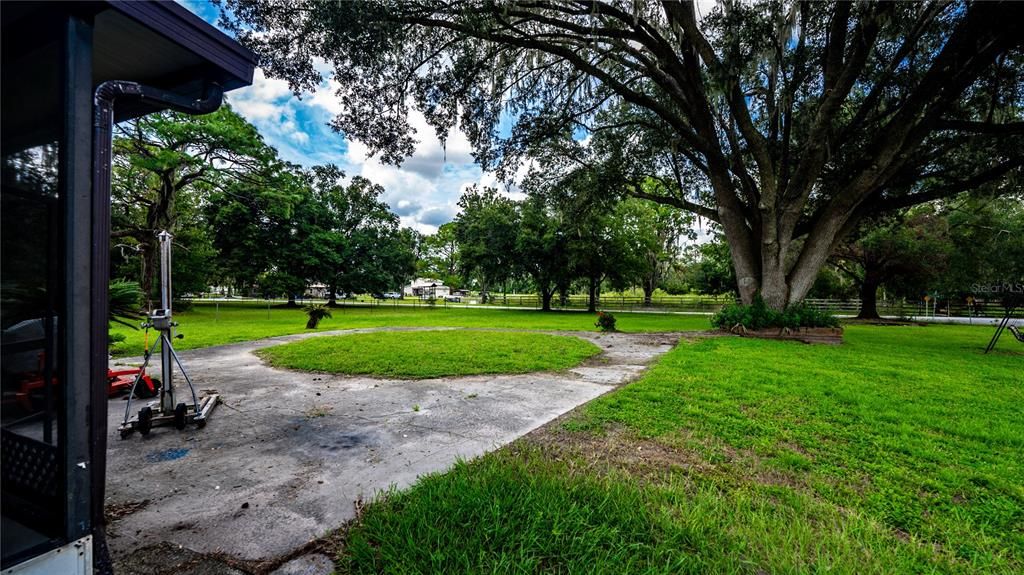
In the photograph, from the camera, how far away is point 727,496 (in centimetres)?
230

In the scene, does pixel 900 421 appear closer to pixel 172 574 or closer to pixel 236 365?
pixel 172 574

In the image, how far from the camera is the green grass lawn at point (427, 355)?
622 cm

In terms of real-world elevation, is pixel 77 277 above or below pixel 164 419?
above

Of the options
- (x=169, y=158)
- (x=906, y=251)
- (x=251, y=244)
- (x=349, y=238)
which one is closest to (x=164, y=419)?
(x=169, y=158)

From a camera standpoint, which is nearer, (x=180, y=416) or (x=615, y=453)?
(x=615, y=453)

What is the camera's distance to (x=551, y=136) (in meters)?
10.9

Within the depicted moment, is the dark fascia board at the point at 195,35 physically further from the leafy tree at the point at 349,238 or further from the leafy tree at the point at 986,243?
the leafy tree at the point at 349,238

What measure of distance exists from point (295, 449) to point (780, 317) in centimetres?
1136

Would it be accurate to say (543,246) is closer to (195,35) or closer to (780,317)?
(780,317)

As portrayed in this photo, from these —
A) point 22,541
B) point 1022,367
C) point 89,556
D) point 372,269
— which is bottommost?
point 1022,367

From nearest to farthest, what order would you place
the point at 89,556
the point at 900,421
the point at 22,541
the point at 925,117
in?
the point at 22,541
the point at 89,556
the point at 900,421
the point at 925,117

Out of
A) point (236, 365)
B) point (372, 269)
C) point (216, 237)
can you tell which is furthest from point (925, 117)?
point (216, 237)

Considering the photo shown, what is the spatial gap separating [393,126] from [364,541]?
8.95 metres

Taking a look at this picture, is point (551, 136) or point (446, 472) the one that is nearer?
point (446, 472)
